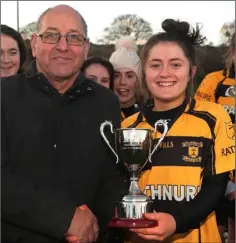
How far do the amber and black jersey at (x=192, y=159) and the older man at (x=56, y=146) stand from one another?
0.84ft

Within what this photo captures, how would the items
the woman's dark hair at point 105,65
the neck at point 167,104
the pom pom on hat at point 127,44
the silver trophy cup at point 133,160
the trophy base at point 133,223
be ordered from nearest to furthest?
the trophy base at point 133,223
the silver trophy cup at point 133,160
the neck at point 167,104
the woman's dark hair at point 105,65
the pom pom on hat at point 127,44

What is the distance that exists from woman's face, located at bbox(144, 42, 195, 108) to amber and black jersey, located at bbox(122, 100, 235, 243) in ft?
0.50

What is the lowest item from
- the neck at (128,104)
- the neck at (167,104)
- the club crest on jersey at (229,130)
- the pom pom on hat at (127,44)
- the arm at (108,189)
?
the arm at (108,189)

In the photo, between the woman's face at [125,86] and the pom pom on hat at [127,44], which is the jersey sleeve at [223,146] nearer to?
the woman's face at [125,86]

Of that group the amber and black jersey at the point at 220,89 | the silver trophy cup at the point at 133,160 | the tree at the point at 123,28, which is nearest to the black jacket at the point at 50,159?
the silver trophy cup at the point at 133,160

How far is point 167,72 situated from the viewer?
288cm

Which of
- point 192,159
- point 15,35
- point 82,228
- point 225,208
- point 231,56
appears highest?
point 15,35

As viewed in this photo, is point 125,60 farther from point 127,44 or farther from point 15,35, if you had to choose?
point 15,35

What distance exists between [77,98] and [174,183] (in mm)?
687

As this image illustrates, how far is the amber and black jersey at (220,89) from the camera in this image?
4773 mm

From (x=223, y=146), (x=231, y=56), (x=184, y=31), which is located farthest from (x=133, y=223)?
(x=231, y=56)

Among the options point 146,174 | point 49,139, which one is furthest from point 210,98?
point 49,139

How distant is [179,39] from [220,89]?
191 centimetres

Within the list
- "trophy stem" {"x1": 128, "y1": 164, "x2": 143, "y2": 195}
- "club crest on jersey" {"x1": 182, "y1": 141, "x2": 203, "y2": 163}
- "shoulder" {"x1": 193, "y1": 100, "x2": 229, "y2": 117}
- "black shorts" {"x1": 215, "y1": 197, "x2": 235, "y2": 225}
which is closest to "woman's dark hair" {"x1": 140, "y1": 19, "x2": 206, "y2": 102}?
"shoulder" {"x1": 193, "y1": 100, "x2": 229, "y2": 117}
